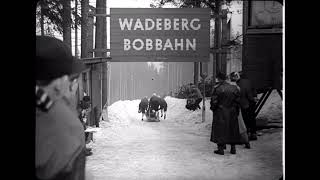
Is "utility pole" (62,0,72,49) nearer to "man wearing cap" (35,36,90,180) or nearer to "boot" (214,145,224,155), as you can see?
"man wearing cap" (35,36,90,180)

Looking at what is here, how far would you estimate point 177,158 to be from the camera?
4855 mm

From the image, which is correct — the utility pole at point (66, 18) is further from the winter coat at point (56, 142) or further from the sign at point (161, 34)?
Result: the winter coat at point (56, 142)

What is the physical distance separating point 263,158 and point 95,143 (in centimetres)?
298

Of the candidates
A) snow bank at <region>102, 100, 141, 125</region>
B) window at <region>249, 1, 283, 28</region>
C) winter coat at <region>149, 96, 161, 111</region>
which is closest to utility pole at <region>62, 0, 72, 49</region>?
window at <region>249, 1, 283, 28</region>

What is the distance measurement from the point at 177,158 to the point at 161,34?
175 centimetres

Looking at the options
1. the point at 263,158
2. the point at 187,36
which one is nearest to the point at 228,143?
the point at 263,158

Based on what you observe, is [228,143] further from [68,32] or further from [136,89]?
[68,32]

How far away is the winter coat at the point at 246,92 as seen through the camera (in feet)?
12.9

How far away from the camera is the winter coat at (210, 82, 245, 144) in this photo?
16.8 feet

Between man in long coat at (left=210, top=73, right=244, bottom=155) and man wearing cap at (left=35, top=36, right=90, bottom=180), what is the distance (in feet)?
7.92

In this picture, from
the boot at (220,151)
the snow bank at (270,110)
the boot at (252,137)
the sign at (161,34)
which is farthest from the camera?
the boot at (252,137)

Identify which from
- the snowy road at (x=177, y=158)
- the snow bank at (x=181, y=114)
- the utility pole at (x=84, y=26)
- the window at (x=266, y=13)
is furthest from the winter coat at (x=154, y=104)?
the window at (x=266, y=13)

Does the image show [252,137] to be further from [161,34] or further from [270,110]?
[161,34]
